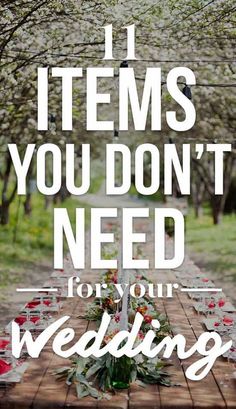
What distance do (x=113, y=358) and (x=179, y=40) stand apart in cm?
884

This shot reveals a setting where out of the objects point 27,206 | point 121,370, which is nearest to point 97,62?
point 121,370

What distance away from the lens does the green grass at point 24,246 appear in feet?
89.4

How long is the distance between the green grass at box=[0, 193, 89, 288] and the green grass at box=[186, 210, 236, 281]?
247 inches

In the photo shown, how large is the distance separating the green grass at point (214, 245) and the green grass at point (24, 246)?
627 cm

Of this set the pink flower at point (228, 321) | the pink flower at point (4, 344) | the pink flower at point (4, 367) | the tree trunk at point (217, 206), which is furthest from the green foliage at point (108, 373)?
the tree trunk at point (217, 206)

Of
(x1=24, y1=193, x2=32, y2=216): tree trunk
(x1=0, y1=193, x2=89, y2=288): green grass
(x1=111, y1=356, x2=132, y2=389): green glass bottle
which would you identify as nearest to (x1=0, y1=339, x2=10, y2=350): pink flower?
(x1=111, y1=356, x2=132, y2=389): green glass bottle

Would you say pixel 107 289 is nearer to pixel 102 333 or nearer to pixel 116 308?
pixel 116 308

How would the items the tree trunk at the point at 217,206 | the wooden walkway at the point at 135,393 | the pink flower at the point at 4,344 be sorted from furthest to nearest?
the tree trunk at the point at 217,206 < the pink flower at the point at 4,344 < the wooden walkway at the point at 135,393

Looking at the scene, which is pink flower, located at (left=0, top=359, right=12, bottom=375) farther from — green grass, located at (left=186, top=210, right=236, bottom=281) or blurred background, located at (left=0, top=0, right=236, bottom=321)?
green grass, located at (left=186, top=210, right=236, bottom=281)

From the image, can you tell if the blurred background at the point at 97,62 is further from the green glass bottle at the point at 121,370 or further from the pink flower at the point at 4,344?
the green glass bottle at the point at 121,370

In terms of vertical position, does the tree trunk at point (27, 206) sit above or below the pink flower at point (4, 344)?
above

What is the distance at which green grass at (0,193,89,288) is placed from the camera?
2723 centimetres

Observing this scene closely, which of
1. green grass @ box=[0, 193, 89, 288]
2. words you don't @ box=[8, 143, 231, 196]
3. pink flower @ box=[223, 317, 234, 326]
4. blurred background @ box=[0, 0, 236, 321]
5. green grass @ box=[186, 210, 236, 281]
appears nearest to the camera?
pink flower @ box=[223, 317, 234, 326]

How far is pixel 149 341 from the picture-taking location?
12.2 meters
